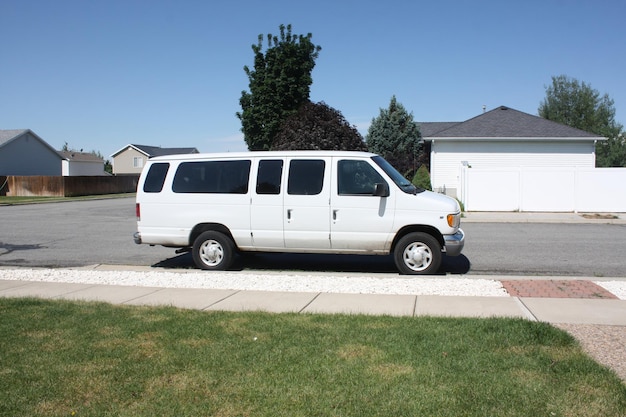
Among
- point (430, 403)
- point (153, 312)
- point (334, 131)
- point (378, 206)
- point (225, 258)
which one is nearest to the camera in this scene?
point (430, 403)

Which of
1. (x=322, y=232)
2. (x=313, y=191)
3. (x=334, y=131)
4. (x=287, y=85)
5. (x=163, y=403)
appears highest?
(x=287, y=85)

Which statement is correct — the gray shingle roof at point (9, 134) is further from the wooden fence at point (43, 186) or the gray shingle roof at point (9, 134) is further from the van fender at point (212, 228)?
the van fender at point (212, 228)

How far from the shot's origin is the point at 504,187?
876 inches

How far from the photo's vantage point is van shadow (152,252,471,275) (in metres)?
10.3

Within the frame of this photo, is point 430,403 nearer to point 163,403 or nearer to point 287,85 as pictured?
point 163,403

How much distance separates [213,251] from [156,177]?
5.87ft

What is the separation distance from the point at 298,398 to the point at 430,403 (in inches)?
37.9

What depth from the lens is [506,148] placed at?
97.8 feet

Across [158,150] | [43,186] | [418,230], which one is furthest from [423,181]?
[158,150]

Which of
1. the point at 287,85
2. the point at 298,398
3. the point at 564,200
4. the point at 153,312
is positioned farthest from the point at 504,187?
the point at 298,398

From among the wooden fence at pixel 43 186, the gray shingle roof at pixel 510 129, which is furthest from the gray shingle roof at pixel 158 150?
the gray shingle roof at pixel 510 129

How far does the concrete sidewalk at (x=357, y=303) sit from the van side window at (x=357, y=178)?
7.33 ft

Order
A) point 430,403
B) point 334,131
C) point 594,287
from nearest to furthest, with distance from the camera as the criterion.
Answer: point 430,403, point 594,287, point 334,131

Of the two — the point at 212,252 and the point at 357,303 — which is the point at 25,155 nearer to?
the point at 212,252
